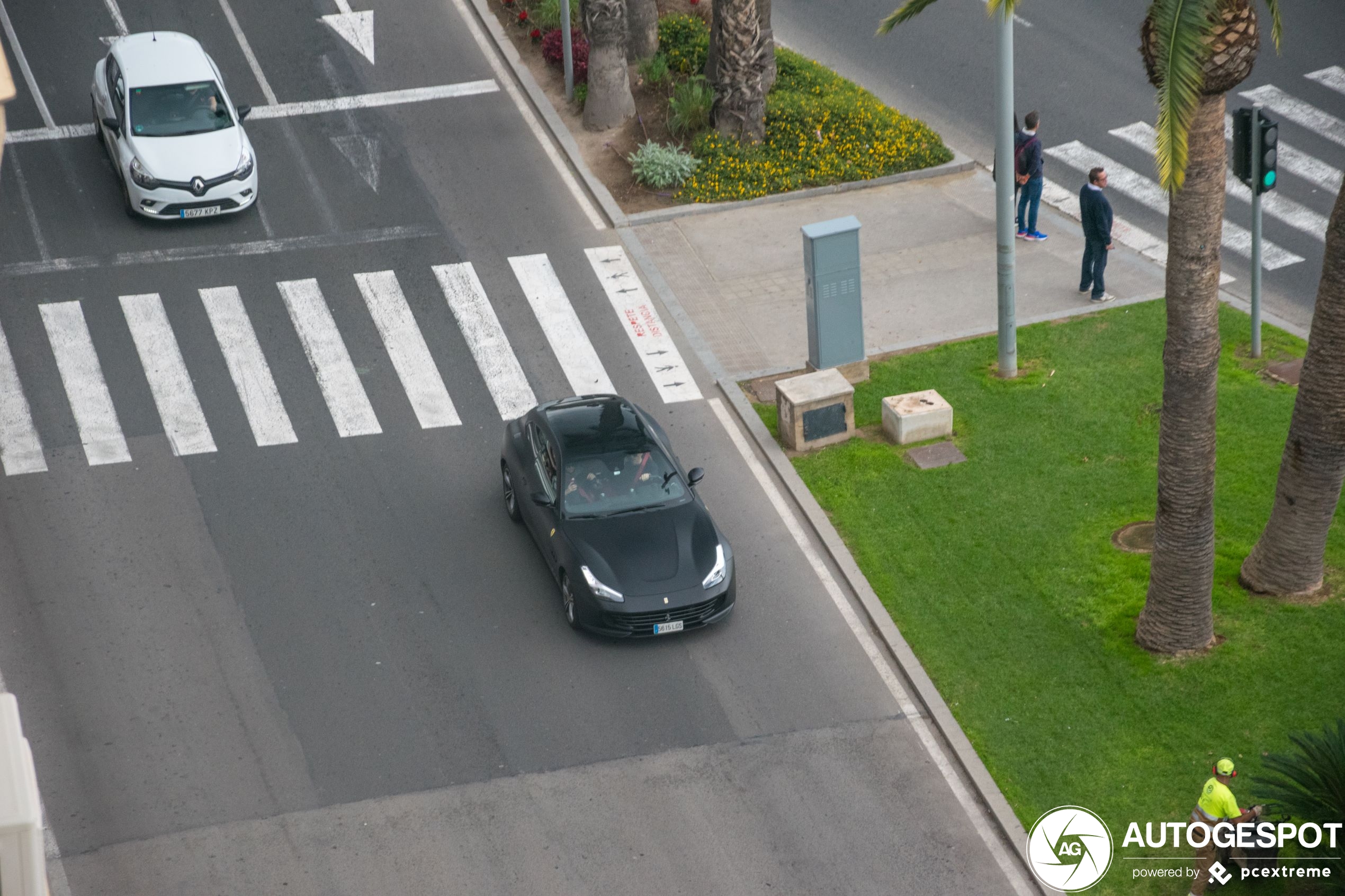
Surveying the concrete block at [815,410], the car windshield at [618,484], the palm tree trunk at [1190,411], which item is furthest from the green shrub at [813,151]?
the palm tree trunk at [1190,411]

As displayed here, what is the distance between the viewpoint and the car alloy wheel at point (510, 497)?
670 inches

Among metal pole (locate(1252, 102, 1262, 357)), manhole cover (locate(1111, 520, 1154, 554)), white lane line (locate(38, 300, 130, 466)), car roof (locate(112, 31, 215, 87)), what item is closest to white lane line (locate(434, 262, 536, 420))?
white lane line (locate(38, 300, 130, 466))

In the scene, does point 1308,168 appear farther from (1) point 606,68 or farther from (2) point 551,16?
(2) point 551,16

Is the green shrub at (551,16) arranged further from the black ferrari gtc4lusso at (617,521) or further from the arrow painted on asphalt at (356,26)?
the black ferrari gtc4lusso at (617,521)

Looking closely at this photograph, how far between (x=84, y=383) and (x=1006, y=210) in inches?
464

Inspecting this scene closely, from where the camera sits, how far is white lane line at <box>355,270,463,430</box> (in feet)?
62.7

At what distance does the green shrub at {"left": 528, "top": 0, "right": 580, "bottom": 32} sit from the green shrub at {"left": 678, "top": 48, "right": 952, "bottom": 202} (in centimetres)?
463

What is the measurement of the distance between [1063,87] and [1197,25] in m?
15.3

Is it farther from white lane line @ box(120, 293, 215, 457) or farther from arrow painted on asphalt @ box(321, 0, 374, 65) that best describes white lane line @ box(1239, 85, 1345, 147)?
white lane line @ box(120, 293, 215, 457)

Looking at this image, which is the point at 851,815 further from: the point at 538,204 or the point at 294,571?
the point at 538,204

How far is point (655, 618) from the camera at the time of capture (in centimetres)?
A: 1505

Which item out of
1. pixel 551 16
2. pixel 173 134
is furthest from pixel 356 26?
pixel 173 134

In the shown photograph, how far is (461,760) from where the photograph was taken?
14078 mm


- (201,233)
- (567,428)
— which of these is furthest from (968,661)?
(201,233)
